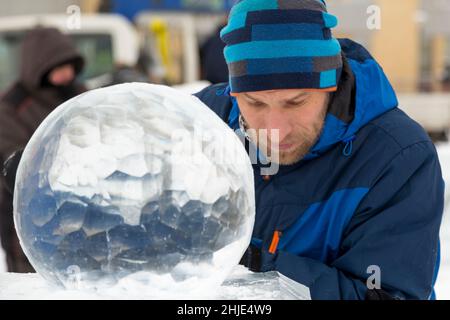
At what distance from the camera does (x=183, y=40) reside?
9102 millimetres

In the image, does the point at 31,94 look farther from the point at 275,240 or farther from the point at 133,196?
the point at 133,196

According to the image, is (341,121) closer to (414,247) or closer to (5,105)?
(414,247)

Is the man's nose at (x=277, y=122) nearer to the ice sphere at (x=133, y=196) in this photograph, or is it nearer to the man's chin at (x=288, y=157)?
the man's chin at (x=288, y=157)

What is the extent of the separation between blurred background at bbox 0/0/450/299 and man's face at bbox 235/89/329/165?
3.15 m

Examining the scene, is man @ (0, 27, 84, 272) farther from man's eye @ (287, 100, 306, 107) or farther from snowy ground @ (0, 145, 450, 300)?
man's eye @ (287, 100, 306, 107)

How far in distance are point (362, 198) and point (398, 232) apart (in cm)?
10

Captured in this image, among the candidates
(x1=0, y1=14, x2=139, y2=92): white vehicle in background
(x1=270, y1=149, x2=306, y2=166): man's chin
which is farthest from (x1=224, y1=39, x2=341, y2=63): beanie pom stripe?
(x1=0, y1=14, x2=139, y2=92): white vehicle in background

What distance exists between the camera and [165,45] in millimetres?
8734

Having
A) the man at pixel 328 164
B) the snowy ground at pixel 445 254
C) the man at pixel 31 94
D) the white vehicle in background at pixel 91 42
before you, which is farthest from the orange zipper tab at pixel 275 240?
the white vehicle in background at pixel 91 42

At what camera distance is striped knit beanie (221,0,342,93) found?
49.4 inches
